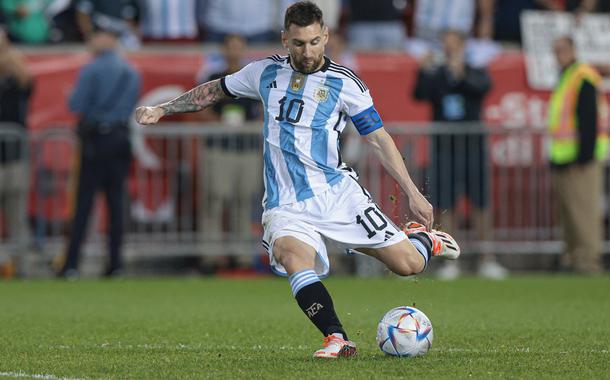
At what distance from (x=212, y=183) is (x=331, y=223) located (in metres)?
8.57

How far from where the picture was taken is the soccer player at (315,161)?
8117mm

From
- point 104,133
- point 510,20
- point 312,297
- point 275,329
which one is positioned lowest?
point 275,329

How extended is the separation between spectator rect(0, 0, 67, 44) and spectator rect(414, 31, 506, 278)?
5.09 meters

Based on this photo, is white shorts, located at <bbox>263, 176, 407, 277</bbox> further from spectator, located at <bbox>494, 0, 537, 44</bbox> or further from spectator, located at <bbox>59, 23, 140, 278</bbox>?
spectator, located at <bbox>494, 0, 537, 44</bbox>

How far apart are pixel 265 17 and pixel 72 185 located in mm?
3783

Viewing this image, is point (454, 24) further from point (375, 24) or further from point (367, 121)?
point (367, 121)

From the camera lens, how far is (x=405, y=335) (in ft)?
26.2

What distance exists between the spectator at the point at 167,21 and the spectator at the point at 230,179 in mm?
1873

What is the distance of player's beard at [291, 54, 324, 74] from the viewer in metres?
8.18

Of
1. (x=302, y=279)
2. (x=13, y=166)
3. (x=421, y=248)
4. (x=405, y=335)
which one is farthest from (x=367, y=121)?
(x=13, y=166)

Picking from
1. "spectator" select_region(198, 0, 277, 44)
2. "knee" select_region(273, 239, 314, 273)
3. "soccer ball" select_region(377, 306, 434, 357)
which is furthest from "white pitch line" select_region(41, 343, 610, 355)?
"spectator" select_region(198, 0, 277, 44)

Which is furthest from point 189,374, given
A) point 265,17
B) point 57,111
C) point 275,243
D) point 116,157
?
point 265,17

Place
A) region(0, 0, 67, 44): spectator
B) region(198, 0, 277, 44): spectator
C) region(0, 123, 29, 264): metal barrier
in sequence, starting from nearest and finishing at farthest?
region(0, 123, 29, 264): metal barrier
region(0, 0, 67, 44): spectator
region(198, 0, 277, 44): spectator

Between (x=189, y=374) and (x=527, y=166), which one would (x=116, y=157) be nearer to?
(x=527, y=166)
